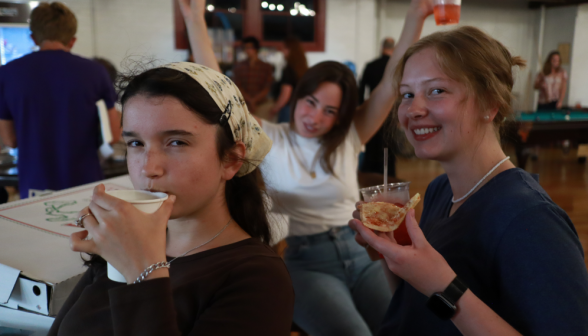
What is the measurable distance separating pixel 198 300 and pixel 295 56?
4.63m

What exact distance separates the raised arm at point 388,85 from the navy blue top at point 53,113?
158 centimetres

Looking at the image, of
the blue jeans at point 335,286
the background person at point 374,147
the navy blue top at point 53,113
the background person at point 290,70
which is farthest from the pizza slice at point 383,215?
the background person at point 290,70

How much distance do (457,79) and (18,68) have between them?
96.2 inches

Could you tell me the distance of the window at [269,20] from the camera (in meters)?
7.29

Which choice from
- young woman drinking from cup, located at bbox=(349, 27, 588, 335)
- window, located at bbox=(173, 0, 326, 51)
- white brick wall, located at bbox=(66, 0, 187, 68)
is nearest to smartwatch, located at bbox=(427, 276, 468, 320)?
young woman drinking from cup, located at bbox=(349, 27, 588, 335)

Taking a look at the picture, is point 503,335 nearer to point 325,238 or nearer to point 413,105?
point 413,105

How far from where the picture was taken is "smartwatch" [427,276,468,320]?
38.4 inches

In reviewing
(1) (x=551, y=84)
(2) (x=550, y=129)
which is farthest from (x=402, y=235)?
(1) (x=551, y=84)

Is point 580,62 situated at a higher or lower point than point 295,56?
higher

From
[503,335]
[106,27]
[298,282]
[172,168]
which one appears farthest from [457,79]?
[106,27]

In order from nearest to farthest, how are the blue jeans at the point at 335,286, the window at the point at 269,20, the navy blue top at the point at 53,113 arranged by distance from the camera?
1. the blue jeans at the point at 335,286
2. the navy blue top at the point at 53,113
3. the window at the point at 269,20

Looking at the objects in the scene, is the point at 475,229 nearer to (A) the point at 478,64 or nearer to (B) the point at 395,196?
(B) the point at 395,196

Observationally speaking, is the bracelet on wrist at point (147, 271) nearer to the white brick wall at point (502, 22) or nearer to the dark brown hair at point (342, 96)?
the dark brown hair at point (342, 96)

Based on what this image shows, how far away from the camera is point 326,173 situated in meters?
2.14
